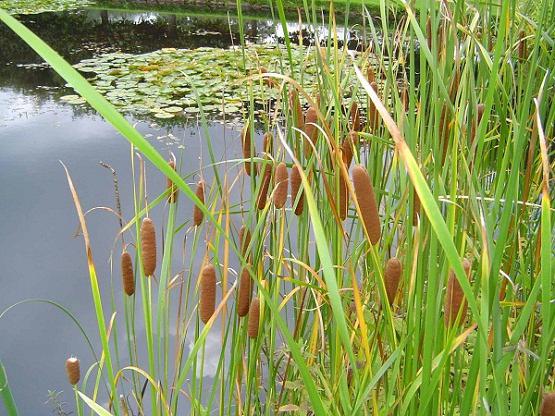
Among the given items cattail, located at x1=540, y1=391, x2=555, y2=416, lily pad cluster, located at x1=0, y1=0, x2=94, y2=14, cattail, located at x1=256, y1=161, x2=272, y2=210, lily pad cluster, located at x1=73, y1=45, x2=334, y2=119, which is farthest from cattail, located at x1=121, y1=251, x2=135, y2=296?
lily pad cluster, located at x1=0, y1=0, x2=94, y2=14

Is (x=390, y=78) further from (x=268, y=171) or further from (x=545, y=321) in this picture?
(x=545, y=321)

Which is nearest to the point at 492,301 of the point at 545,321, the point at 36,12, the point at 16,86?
the point at 545,321

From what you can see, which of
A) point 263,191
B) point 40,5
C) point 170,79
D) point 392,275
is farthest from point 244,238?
point 40,5

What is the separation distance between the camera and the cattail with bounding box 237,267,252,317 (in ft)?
2.59

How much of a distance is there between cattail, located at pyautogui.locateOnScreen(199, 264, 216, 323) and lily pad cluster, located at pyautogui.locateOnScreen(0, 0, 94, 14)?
972cm

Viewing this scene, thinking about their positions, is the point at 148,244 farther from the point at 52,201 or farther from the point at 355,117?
the point at 52,201

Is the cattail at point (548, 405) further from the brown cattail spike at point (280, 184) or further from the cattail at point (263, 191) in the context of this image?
the cattail at point (263, 191)

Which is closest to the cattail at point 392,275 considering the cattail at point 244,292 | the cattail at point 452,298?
the cattail at point 452,298

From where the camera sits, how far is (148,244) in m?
0.78

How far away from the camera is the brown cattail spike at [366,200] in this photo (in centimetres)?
51

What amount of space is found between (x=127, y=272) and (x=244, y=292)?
199mm

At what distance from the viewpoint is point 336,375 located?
891mm

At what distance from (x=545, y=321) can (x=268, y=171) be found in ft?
1.63

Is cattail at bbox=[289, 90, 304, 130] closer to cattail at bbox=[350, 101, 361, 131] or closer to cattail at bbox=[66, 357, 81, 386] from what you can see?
cattail at bbox=[350, 101, 361, 131]
